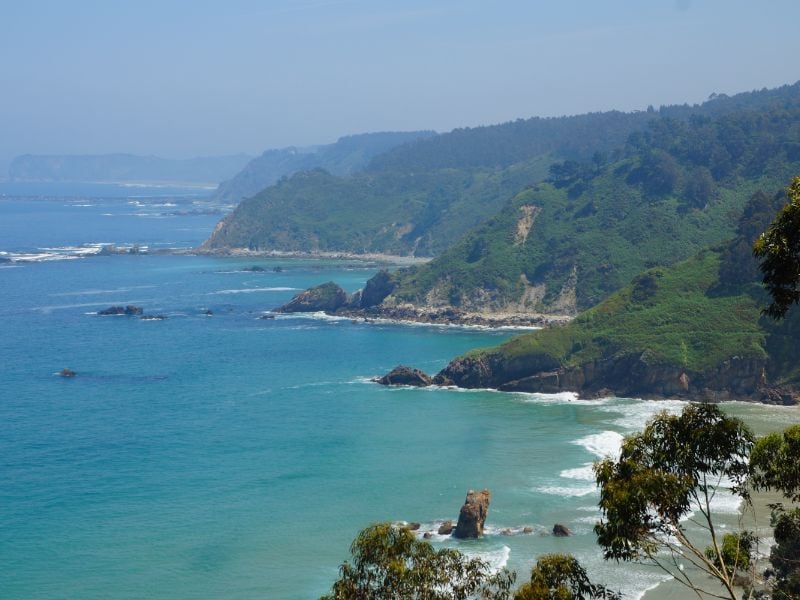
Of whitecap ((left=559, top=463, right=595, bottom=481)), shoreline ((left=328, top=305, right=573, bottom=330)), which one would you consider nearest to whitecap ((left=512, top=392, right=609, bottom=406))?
whitecap ((left=559, top=463, right=595, bottom=481))

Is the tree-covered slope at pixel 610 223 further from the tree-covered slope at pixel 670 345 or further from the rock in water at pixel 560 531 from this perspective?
the rock in water at pixel 560 531

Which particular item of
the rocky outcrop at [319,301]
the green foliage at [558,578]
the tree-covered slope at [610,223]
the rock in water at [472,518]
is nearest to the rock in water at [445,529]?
the rock in water at [472,518]

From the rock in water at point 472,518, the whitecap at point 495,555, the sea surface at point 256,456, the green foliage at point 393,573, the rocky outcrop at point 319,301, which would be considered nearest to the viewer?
the green foliage at point 393,573

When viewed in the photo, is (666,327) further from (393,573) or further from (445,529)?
(393,573)

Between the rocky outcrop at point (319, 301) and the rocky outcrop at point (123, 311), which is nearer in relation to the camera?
the rocky outcrop at point (123, 311)

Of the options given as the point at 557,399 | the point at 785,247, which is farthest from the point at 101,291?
the point at 785,247
